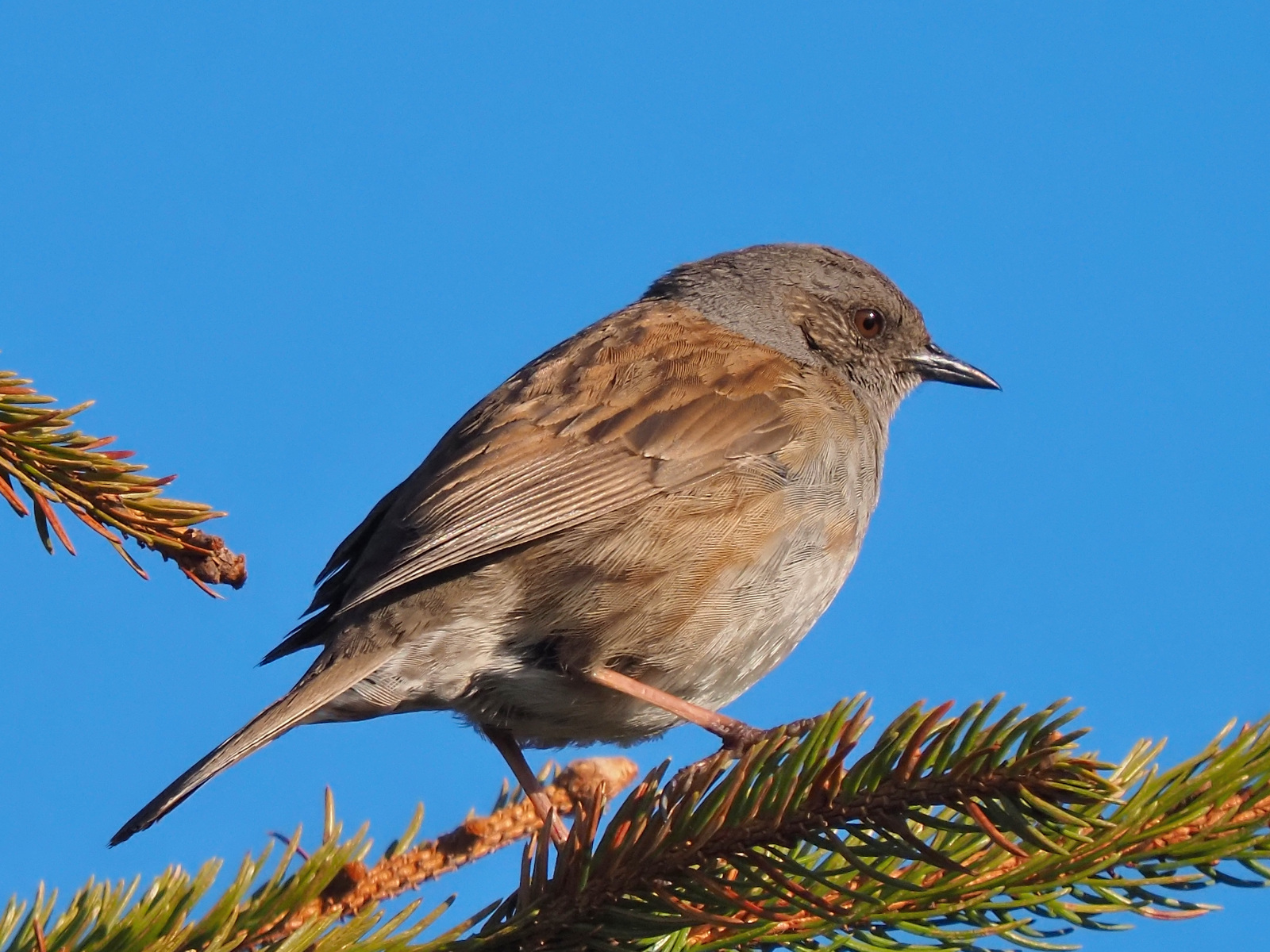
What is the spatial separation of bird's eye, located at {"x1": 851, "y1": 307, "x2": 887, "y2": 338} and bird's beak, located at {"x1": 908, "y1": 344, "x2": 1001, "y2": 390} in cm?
21

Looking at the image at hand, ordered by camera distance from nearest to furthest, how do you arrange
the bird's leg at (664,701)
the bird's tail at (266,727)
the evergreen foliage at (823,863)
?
the evergreen foliage at (823,863), the bird's tail at (266,727), the bird's leg at (664,701)

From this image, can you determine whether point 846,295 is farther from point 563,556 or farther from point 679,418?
point 563,556

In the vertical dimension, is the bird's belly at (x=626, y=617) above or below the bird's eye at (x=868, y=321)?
below

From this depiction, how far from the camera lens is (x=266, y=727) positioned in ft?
11.5

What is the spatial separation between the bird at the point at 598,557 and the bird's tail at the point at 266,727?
0.01 m

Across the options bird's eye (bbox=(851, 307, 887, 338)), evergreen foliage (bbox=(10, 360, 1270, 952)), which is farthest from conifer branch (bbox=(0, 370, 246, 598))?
bird's eye (bbox=(851, 307, 887, 338))

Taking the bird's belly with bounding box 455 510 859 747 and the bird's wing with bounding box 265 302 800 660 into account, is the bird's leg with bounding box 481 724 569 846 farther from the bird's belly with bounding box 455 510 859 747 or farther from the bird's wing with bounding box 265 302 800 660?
the bird's wing with bounding box 265 302 800 660

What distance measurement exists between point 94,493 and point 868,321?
3733 mm

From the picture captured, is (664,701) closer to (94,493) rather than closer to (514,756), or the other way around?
(514,756)

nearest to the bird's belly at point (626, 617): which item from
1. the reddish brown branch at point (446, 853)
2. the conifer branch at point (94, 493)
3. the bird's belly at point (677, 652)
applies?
the bird's belly at point (677, 652)

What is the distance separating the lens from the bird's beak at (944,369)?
19.2 feet

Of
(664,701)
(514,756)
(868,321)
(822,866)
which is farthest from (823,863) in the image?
(868,321)

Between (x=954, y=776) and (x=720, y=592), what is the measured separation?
191 centimetres

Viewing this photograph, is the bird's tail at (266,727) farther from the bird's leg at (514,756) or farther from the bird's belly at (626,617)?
the bird's leg at (514,756)
